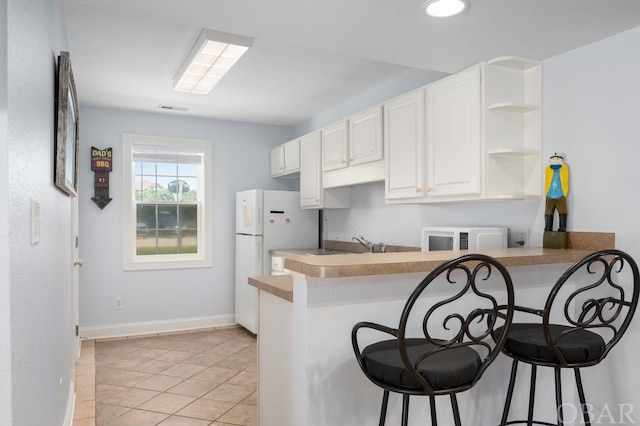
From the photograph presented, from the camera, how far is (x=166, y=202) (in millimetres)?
5434

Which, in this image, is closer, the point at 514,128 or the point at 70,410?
the point at 514,128

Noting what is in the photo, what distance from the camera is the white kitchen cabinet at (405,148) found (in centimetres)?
315

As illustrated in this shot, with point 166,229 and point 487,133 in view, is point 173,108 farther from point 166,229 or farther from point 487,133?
point 487,133

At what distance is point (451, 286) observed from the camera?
2.08 meters

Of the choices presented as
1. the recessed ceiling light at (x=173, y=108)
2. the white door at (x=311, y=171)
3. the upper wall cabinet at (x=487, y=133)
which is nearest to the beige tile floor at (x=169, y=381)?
the white door at (x=311, y=171)

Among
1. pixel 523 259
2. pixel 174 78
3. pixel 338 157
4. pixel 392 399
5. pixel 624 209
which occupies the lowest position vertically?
pixel 392 399

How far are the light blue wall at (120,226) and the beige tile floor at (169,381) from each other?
40 cm

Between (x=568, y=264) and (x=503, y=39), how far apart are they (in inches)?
48.3

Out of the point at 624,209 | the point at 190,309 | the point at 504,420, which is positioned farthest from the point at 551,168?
the point at 190,309

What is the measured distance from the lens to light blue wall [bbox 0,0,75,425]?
3.58 ft

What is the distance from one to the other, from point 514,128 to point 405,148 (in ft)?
2.59

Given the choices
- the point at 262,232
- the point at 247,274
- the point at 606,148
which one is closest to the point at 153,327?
the point at 247,274

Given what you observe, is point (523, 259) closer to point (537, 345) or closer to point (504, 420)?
point (537, 345)

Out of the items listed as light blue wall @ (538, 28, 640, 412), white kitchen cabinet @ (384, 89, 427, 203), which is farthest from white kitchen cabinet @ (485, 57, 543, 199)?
white kitchen cabinet @ (384, 89, 427, 203)
